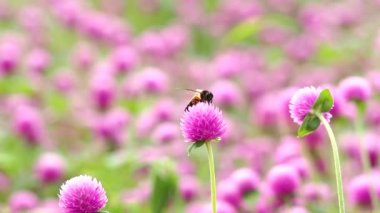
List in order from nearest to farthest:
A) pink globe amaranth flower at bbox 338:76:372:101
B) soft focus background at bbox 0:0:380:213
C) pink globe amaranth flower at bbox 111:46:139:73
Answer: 1. pink globe amaranth flower at bbox 338:76:372:101
2. soft focus background at bbox 0:0:380:213
3. pink globe amaranth flower at bbox 111:46:139:73

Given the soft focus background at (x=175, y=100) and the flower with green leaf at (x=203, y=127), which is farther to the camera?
the soft focus background at (x=175, y=100)

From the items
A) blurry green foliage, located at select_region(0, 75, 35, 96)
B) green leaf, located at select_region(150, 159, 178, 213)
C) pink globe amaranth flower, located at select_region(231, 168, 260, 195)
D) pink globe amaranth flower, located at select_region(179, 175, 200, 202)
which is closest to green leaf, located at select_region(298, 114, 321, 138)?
green leaf, located at select_region(150, 159, 178, 213)

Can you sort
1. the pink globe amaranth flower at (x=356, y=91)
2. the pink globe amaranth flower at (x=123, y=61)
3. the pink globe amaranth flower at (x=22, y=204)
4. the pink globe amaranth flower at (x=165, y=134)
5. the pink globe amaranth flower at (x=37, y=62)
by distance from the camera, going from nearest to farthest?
the pink globe amaranth flower at (x=356, y=91)
the pink globe amaranth flower at (x=22, y=204)
the pink globe amaranth flower at (x=165, y=134)
the pink globe amaranth flower at (x=123, y=61)
the pink globe amaranth flower at (x=37, y=62)

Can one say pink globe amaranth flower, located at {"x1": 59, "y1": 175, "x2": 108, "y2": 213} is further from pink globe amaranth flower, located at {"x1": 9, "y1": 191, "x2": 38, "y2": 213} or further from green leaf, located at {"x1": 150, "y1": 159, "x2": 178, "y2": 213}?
pink globe amaranth flower, located at {"x1": 9, "y1": 191, "x2": 38, "y2": 213}

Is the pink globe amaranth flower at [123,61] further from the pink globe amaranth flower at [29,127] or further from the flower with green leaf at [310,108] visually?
the flower with green leaf at [310,108]

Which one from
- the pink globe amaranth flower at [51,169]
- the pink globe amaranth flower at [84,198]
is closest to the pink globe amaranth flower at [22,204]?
the pink globe amaranth flower at [51,169]

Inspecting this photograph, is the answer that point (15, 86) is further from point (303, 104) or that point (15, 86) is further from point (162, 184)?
point (303, 104)

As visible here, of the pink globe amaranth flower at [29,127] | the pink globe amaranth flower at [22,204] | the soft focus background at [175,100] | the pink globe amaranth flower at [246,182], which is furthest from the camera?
the pink globe amaranth flower at [29,127]
